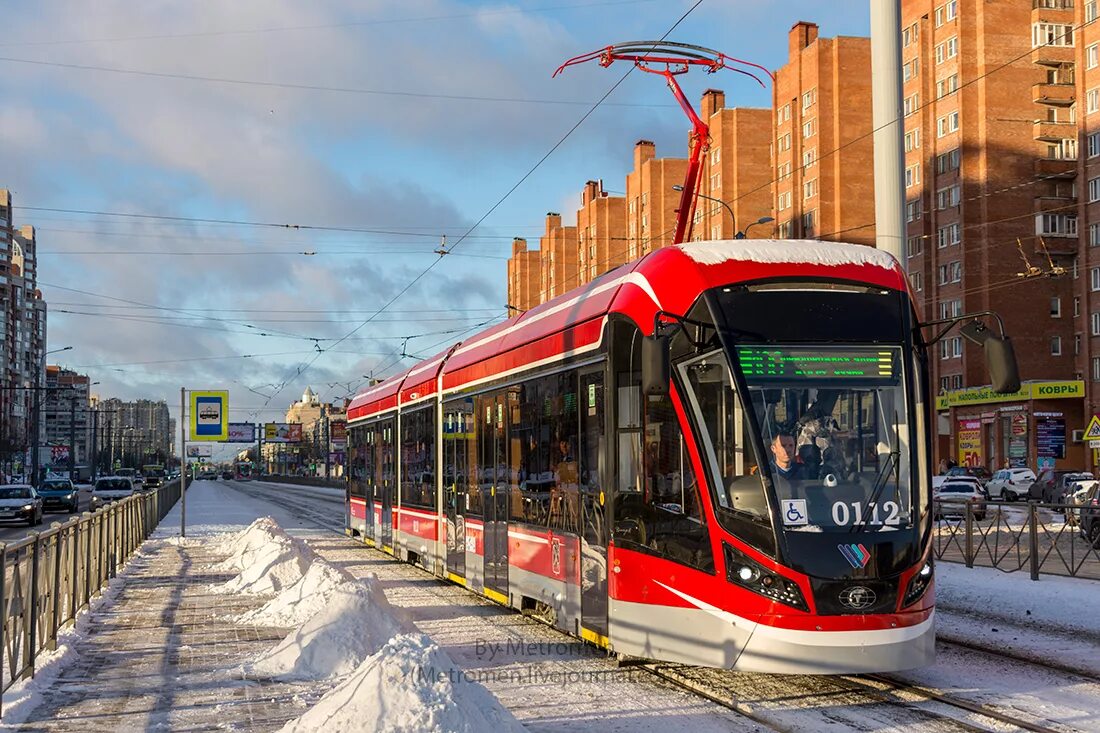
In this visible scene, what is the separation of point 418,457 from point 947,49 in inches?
2248

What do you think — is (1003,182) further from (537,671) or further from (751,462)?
(751,462)

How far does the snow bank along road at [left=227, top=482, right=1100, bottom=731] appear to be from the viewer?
8.63m

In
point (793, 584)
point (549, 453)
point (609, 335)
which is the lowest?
point (793, 584)

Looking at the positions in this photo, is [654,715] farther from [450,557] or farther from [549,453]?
[450,557]

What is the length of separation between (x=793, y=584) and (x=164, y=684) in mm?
5055

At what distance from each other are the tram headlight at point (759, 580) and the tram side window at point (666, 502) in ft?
0.66

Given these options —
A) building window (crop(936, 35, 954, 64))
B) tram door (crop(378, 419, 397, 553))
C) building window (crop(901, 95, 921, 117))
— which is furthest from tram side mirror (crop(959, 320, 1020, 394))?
building window (crop(901, 95, 921, 117))

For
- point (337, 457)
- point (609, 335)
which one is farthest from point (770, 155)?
point (609, 335)

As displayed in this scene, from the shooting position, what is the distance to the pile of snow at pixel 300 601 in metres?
13.9

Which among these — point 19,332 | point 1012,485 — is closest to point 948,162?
point 1012,485

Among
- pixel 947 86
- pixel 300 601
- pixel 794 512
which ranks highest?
pixel 947 86

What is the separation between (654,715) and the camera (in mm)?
8875

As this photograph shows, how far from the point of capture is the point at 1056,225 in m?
69.2

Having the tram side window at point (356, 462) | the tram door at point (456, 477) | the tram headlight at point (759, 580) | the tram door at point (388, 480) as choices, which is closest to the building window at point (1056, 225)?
the tram side window at point (356, 462)
